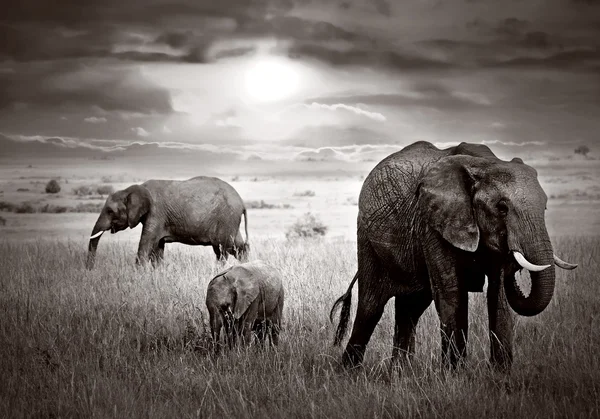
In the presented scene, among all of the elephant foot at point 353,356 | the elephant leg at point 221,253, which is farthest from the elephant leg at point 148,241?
the elephant foot at point 353,356

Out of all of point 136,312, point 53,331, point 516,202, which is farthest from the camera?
point 136,312

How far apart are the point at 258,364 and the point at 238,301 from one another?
2.30 feet

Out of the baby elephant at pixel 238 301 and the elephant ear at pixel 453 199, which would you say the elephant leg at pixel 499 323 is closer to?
the elephant ear at pixel 453 199

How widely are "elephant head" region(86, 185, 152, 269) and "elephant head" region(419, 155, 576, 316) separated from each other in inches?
393

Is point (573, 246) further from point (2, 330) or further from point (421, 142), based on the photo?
point (2, 330)

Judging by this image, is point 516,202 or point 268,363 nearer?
point 516,202

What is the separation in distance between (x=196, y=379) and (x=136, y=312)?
10.0 feet

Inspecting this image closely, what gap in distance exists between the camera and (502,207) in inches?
197

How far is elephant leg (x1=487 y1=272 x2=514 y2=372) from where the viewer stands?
212 inches

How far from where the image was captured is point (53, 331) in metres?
7.52

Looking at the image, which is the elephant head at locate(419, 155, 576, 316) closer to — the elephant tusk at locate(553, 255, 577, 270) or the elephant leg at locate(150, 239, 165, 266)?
the elephant tusk at locate(553, 255, 577, 270)

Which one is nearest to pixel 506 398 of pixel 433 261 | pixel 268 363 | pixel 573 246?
pixel 433 261

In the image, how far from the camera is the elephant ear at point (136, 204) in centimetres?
1441

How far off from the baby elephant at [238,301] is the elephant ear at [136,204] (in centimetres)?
775
